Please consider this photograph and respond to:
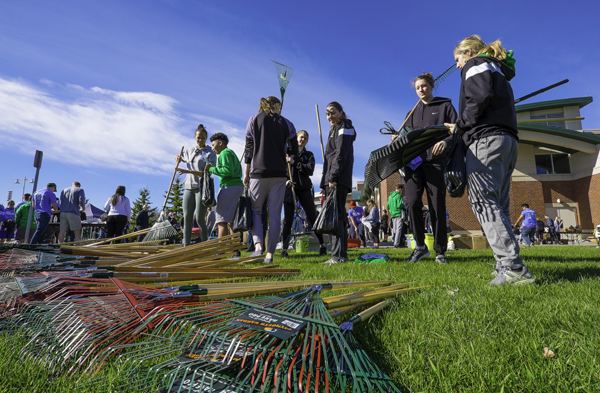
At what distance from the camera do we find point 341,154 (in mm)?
4574

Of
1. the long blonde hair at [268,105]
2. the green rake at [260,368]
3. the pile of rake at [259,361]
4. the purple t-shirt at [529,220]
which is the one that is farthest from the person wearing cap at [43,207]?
the purple t-shirt at [529,220]

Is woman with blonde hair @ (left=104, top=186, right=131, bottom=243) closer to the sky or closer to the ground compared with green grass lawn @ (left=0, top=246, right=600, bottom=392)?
closer to the sky

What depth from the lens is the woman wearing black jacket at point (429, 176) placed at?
14.0 feet

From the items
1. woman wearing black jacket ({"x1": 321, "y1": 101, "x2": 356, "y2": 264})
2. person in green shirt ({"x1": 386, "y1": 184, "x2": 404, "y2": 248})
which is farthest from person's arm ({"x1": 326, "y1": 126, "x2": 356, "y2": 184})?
person in green shirt ({"x1": 386, "y1": 184, "x2": 404, "y2": 248})

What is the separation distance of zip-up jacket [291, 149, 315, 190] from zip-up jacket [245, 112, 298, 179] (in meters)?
1.22

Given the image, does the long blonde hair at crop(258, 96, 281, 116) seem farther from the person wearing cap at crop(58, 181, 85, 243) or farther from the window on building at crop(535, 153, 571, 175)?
the window on building at crop(535, 153, 571, 175)

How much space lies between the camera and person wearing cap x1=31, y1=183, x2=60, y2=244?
27.6 feet

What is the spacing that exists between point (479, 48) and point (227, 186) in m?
3.72

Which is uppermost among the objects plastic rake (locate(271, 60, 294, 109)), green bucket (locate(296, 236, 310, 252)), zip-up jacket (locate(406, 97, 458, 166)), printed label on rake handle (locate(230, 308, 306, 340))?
plastic rake (locate(271, 60, 294, 109))

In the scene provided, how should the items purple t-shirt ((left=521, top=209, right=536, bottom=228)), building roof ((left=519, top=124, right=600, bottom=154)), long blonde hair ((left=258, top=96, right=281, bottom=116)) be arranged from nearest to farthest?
long blonde hair ((left=258, top=96, right=281, bottom=116)), purple t-shirt ((left=521, top=209, right=536, bottom=228)), building roof ((left=519, top=124, right=600, bottom=154))

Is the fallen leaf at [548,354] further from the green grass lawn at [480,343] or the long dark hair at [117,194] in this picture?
the long dark hair at [117,194]

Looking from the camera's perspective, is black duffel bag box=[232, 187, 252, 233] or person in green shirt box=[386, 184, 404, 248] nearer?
black duffel bag box=[232, 187, 252, 233]

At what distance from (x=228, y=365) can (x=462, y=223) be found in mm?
28157

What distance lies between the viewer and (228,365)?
39.7 inches
